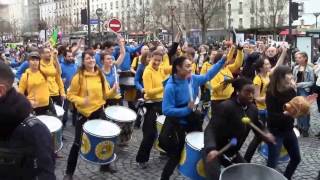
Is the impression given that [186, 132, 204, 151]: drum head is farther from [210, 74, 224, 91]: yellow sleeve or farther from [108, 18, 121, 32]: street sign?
[108, 18, 121, 32]: street sign

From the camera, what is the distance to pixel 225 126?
4723 mm

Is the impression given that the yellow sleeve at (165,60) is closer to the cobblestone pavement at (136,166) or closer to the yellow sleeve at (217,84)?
the yellow sleeve at (217,84)

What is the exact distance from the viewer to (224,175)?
3.86 metres

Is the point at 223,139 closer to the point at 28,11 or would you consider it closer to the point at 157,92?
the point at 157,92

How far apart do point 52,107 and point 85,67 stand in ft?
5.22

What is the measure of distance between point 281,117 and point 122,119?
266 centimetres

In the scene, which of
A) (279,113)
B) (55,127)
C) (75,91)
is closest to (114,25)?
(75,91)

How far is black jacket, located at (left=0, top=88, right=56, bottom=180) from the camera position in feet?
10.00

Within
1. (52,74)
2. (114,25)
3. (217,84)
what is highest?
(114,25)

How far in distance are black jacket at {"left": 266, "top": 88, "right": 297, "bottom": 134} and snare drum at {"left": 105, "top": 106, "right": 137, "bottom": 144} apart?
8.02 ft

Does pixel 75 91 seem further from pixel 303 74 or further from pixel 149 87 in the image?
pixel 303 74

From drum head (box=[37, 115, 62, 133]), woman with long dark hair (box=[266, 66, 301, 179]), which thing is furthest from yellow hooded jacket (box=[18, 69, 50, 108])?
woman with long dark hair (box=[266, 66, 301, 179])

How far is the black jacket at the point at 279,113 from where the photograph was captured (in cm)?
571

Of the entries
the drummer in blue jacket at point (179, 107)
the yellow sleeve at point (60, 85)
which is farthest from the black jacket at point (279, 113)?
the yellow sleeve at point (60, 85)
